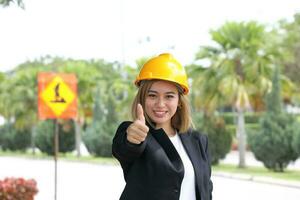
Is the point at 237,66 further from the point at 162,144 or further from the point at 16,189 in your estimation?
the point at 162,144

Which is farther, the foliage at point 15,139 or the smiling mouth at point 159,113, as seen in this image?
the foliage at point 15,139

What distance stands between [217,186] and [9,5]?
10.4 metres

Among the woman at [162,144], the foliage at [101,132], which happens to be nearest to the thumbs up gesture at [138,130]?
the woman at [162,144]

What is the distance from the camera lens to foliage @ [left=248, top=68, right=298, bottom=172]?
68.5 ft

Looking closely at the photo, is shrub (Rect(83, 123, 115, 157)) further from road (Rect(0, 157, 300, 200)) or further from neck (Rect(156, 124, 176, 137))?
neck (Rect(156, 124, 176, 137))

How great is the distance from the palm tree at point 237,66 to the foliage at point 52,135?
48.4 feet

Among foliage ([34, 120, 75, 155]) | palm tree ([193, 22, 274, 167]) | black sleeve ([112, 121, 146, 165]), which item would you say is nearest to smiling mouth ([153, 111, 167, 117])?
black sleeve ([112, 121, 146, 165])

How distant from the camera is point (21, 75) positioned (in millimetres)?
38688

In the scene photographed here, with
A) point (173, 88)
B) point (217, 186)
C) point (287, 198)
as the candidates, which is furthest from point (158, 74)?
point (217, 186)

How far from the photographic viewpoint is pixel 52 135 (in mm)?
36094

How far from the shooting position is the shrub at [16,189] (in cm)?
835

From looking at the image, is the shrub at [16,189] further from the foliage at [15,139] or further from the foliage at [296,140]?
the foliage at [15,139]

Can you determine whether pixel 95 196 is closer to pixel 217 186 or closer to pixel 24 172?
pixel 217 186

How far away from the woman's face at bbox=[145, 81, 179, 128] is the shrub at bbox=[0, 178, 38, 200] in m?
6.14
